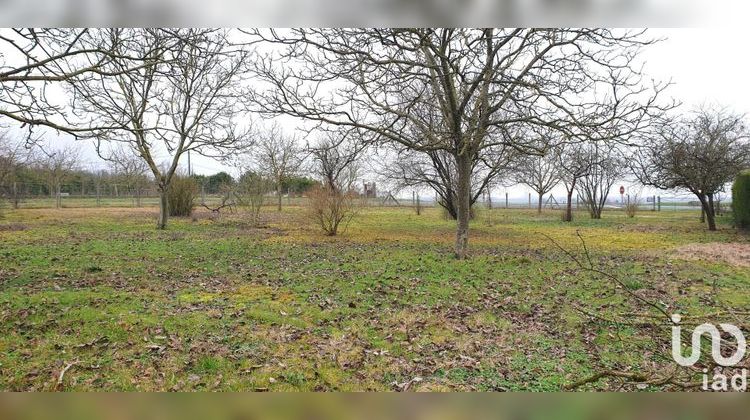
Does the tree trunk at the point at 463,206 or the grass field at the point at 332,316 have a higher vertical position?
the tree trunk at the point at 463,206

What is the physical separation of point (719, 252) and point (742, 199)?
27.0 ft

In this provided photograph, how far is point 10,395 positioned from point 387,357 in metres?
4.23

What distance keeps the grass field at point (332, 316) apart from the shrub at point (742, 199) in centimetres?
879

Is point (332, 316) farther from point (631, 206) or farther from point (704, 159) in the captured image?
point (631, 206)

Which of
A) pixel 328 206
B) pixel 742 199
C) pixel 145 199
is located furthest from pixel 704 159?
pixel 145 199

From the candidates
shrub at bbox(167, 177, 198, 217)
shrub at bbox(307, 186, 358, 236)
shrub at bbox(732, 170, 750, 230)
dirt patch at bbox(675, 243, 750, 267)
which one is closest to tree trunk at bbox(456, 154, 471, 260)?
dirt patch at bbox(675, 243, 750, 267)

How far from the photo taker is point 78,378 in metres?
3.78

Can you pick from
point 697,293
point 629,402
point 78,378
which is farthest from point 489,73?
point 629,402

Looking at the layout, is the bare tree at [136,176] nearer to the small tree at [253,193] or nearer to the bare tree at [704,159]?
the small tree at [253,193]

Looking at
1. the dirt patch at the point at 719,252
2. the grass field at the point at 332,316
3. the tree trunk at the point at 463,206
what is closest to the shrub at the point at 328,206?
the grass field at the point at 332,316

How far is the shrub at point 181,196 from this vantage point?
25.1m

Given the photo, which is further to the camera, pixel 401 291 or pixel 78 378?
pixel 401 291

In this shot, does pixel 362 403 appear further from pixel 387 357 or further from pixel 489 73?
pixel 489 73

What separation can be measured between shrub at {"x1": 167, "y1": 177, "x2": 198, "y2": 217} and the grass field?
539 inches
